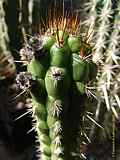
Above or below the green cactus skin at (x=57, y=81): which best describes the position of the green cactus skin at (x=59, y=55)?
above

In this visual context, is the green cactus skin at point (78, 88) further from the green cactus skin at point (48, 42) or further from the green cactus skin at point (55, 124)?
the green cactus skin at point (48, 42)

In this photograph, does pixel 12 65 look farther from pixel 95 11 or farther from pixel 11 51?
pixel 95 11

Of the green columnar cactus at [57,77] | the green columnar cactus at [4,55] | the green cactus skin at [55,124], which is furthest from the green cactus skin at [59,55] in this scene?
the green columnar cactus at [4,55]

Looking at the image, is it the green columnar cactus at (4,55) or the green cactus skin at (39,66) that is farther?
the green columnar cactus at (4,55)

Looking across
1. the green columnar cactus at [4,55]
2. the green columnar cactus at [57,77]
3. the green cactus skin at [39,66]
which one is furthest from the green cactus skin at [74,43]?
the green columnar cactus at [4,55]

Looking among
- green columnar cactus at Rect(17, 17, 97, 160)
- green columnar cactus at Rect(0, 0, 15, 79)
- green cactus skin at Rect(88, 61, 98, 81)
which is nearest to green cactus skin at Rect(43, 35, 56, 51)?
green columnar cactus at Rect(17, 17, 97, 160)

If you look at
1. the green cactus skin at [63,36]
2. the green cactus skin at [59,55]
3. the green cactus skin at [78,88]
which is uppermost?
the green cactus skin at [63,36]

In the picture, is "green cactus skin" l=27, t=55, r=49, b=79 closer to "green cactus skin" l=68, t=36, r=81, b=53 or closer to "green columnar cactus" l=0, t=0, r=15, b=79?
"green cactus skin" l=68, t=36, r=81, b=53
